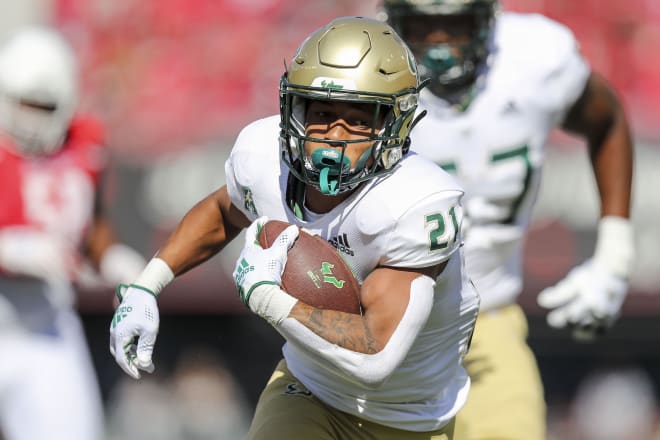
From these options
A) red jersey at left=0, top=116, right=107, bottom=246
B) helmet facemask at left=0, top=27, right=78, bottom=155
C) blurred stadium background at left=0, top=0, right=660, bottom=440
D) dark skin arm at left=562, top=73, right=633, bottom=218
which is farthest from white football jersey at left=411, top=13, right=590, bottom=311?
blurred stadium background at left=0, top=0, right=660, bottom=440

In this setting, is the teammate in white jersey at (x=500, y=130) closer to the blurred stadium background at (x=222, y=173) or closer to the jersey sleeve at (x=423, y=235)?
the jersey sleeve at (x=423, y=235)

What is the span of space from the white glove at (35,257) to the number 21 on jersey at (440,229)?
246 centimetres

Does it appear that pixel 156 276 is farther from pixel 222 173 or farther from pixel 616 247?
pixel 222 173

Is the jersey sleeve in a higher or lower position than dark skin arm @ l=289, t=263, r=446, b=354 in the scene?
higher

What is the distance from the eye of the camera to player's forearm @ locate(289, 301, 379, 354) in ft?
8.54

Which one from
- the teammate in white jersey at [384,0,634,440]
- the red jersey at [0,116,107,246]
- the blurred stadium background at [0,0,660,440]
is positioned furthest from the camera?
the blurred stadium background at [0,0,660,440]

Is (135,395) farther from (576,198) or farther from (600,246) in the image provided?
(600,246)

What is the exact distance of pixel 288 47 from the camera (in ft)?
22.7

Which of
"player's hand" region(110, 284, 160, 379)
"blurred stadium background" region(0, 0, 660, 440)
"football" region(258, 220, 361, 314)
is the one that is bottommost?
"blurred stadium background" region(0, 0, 660, 440)

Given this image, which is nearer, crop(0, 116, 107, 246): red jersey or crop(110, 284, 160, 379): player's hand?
crop(110, 284, 160, 379): player's hand

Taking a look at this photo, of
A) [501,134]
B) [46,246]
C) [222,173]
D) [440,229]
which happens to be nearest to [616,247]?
[501,134]

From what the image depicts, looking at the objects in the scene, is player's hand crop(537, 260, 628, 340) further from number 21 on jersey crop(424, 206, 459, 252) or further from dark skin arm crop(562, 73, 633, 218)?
number 21 on jersey crop(424, 206, 459, 252)

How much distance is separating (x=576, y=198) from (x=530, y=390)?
2.95 meters

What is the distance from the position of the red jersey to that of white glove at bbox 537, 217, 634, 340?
6.70ft
